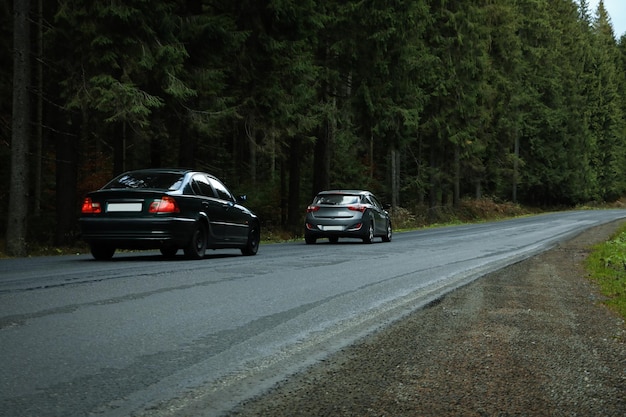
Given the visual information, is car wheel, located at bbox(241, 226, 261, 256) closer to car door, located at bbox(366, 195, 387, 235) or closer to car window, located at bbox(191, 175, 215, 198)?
car window, located at bbox(191, 175, 215, 198)

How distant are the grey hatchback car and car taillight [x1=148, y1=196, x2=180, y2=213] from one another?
8426 mm

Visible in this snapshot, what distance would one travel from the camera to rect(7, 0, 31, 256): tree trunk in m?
16.0

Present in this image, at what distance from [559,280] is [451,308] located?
425cm

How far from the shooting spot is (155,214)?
1279 cm

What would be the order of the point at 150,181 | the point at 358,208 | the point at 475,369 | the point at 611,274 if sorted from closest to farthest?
the point at 475,369, the point at 611,274, the point at 150,181, the point at 358,208

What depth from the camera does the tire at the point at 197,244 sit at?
13.4 meters

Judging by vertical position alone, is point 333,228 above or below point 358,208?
below

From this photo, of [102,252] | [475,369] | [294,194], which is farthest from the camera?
[294,194]

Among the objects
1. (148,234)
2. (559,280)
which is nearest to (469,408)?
(559,280)

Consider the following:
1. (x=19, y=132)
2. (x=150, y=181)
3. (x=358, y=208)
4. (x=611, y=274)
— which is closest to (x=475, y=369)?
(x=611, y=274)

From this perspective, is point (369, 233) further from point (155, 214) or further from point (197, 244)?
point (155, 214)

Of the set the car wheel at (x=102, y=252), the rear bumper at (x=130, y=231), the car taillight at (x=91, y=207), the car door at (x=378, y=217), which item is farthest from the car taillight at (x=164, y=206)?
the car door at (x=378, y=217)

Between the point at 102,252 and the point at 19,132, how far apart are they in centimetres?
459

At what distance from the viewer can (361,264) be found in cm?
1376
